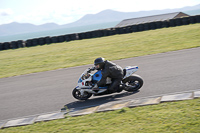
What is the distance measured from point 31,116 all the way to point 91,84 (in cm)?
219

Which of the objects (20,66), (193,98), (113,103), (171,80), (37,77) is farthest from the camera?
(20,66)

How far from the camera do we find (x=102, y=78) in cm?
894

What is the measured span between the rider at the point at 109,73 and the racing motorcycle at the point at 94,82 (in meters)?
0.14

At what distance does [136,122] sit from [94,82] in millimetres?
3121

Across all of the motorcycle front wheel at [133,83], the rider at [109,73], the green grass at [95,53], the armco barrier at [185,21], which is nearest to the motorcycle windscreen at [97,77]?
the rider at [109,73]

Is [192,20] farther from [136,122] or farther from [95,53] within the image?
[136,122]

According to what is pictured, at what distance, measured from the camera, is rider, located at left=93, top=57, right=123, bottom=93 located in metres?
8.82

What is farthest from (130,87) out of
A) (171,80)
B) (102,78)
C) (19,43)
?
(19,43)

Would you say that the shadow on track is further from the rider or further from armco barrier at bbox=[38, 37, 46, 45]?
armco barrier at bbox=[38, 37, 46, 45]

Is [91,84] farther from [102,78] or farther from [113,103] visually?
[113,103]

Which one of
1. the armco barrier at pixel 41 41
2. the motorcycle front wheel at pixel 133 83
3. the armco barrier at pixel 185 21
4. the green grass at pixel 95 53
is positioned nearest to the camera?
the motorcycle front wheel at pixel 133 83

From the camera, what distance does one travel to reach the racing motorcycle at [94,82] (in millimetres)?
9055

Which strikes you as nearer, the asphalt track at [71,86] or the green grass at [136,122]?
the green grass at [136,122]

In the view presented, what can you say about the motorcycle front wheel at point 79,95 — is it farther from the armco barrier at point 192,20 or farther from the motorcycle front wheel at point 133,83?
the armco barrier at point 192,20
